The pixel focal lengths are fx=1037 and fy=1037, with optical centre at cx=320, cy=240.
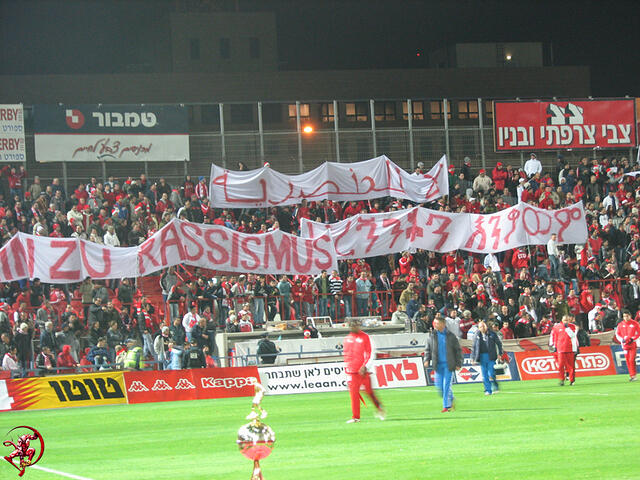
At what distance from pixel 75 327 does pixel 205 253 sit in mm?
5197

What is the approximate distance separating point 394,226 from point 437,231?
1.65 metres

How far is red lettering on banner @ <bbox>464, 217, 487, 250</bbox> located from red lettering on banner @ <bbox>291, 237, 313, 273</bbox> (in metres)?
6.16

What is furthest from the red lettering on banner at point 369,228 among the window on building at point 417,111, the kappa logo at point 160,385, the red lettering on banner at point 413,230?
the window on building at point 417,111

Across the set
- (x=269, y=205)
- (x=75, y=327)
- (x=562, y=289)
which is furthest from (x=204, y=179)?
(x=562, y=289)

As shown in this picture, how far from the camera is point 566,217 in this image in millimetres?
38969

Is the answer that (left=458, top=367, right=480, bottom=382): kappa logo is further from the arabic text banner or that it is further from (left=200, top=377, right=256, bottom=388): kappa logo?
the arabic text banner

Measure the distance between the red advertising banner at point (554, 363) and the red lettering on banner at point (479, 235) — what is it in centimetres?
588

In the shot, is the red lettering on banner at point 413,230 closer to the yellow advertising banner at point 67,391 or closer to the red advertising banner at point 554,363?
the red advertising banner at point 554,363

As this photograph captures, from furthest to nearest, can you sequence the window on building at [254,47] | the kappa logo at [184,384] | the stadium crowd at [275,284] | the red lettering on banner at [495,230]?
the window on building at [254,47]
the red lettering on banner at [495,230]
the stadium crowd at [275,284]
the kappa logo at [184,384]

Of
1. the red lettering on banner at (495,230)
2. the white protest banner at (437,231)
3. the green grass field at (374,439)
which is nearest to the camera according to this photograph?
the green grass field at (374,439)

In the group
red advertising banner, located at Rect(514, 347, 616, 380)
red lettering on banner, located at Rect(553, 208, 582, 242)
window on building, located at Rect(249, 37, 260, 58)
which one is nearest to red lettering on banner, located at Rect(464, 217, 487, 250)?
red lettering on banner, located at Rect(553, 208, 582, 242)

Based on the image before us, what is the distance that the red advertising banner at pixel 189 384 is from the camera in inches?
1155

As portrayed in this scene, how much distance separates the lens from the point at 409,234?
1486 inches

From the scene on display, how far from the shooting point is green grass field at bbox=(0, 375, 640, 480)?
13227 mm
